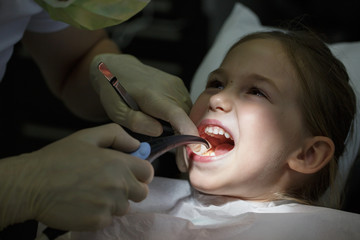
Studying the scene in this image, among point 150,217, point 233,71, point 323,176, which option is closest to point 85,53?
point 233,71

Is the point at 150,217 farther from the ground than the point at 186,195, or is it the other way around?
the point at 150,217

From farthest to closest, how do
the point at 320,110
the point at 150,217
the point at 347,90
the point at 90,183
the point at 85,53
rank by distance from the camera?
1. the point at 85,53
2. the point at 347,90
3. the point at 320,110
4. the point at 150,217
5. the point at 90,183

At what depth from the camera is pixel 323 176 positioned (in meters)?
1.36

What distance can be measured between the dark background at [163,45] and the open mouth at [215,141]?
48.2 inches

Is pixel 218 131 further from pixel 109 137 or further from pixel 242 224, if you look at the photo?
pixel 109 137

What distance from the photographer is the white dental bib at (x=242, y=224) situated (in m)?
1.03

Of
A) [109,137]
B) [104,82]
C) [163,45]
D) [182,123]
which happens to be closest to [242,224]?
[182,123]

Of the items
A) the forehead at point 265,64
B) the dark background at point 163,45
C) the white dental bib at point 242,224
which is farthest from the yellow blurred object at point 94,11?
the dark background at point 163,45

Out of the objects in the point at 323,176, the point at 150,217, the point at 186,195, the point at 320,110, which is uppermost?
the point at 320,110

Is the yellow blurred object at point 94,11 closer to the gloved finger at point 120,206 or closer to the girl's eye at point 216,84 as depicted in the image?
the girl's eye at point 216,84

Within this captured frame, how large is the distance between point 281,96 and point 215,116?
220 mm

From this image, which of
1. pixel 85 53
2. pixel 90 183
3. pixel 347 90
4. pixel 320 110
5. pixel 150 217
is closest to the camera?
pixel 90 183

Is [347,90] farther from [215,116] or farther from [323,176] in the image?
[215,116]

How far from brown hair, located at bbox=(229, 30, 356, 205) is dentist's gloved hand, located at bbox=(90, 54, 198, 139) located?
345 mm
